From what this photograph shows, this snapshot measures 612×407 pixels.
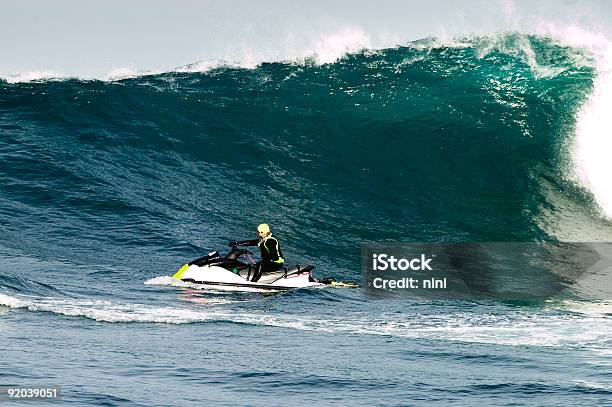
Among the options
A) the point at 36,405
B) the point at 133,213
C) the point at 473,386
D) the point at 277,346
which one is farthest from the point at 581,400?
the point at 133,213

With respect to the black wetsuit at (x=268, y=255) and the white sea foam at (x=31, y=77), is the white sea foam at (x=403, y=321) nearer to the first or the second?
the black wetsuit at (x=268, y=255)

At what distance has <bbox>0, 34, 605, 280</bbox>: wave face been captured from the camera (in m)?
21.3

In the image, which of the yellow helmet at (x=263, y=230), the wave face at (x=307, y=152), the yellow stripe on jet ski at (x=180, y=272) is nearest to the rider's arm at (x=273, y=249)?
the yellow helmet at (x=263, y=230)

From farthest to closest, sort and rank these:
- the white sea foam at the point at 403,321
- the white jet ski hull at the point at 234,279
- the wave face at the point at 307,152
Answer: the wave face at the point at 307,152 < the white jet ski hull at the point at 234,279 < the white sea foam at the point at 403,321

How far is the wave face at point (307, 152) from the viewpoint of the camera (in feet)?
70.0

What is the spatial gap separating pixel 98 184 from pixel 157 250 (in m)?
4.24

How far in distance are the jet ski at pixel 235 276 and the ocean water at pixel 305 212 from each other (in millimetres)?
375

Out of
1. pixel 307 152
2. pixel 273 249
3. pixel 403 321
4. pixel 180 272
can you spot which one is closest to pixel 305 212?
pixel 307 152

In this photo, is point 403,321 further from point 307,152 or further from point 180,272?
point 307,152

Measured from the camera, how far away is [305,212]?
22.3 meters

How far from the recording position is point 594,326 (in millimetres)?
14016

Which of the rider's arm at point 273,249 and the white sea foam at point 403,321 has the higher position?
the rider's arm at point 273,249

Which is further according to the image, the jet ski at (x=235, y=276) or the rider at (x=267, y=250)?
the rider at (x=267, y=250)

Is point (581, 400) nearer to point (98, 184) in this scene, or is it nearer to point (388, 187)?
point (388, 187)
